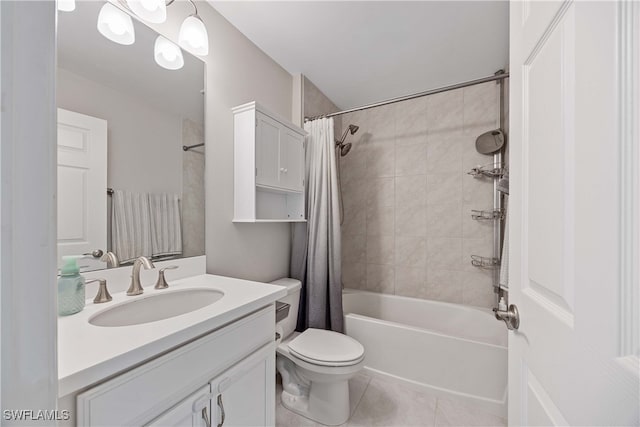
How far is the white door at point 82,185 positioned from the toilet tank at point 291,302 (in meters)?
1.06

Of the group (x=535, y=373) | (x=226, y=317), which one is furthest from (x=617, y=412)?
(x=226, y=317)

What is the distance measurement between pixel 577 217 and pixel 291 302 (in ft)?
5.37

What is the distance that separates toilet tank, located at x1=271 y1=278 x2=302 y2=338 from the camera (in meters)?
1.73

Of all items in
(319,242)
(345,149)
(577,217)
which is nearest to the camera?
(577,217)

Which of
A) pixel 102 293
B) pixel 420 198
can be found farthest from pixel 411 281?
Result: pixel 102 293

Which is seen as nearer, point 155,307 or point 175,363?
point 175,363

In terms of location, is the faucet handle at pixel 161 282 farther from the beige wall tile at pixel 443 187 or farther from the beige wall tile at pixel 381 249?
the beige wall tile at pixel 443 187

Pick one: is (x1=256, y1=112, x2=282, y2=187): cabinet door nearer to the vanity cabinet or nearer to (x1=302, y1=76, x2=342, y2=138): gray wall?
(x1=302, y1=76, x2=342, y2=138): gray wall

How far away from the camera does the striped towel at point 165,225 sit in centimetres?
120

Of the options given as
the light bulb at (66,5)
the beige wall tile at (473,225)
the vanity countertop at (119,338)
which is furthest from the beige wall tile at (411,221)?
the light bulb at (66,5)

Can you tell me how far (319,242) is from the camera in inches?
77.4

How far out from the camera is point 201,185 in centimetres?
140

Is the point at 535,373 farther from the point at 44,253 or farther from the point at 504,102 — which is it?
the point at 504,102

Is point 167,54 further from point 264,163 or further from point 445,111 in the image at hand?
point 445,111
